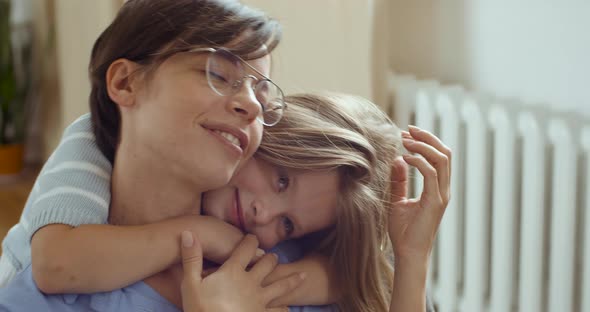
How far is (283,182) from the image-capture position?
122 cm

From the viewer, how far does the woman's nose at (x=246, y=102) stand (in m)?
1.08

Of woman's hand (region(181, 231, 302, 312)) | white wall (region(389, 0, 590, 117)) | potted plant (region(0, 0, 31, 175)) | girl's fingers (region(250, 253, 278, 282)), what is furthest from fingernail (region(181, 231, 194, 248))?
potted plant (region(0, 0, 31, 175))

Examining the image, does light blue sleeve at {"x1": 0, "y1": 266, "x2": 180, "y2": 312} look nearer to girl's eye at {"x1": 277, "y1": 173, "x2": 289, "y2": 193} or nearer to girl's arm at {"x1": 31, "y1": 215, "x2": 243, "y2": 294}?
girl's arm at {"x1": 31, "y1": 215, "x2": 243, "y2": 294}

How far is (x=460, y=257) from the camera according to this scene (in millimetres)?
2439

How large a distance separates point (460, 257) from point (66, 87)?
1.63 meters

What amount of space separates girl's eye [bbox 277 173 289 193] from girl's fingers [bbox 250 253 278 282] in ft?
0.36

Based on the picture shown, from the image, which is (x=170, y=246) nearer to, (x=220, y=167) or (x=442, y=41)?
(x=220, y=167)

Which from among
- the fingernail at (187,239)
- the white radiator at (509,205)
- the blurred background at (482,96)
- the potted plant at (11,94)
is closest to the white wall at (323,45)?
the blurred background at (482,96)

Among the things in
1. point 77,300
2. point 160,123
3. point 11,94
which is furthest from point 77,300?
point 11,94

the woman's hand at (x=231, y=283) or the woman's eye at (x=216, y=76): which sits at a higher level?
the woman's eye at (x=216, y=76)

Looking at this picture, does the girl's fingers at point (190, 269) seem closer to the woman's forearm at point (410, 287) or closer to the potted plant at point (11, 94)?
the woman's forearm at point (410, 287)

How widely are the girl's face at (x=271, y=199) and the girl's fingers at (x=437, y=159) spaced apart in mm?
138

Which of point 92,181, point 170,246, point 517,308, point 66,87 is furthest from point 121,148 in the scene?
point 66,87

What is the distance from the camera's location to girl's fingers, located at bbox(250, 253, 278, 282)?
1.17 metres
